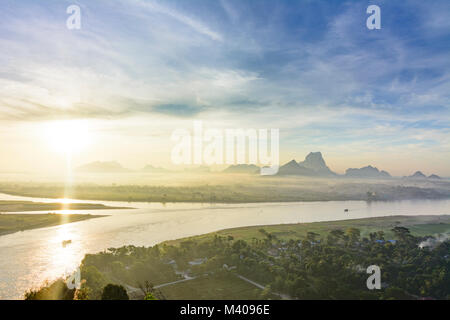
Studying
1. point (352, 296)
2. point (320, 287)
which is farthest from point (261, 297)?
point (352, 296)

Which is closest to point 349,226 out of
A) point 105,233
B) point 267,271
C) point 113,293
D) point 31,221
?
point 267,271

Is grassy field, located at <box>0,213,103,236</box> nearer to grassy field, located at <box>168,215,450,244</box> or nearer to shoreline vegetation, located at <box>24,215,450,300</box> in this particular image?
grassy field, located at <box>168,215,450,244</box>

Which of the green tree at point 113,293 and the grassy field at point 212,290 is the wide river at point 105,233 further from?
the green tree at point 113,293

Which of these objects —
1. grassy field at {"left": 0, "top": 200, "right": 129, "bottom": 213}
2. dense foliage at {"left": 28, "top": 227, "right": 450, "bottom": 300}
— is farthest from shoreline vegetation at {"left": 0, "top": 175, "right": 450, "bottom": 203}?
dense foliage at {"left": 28, "top": 227, "right": 450, "bottom": 300}

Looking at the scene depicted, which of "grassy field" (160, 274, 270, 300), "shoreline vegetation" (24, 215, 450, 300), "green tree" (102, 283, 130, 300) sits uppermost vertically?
"green tree" (102, 283, 130, 300)

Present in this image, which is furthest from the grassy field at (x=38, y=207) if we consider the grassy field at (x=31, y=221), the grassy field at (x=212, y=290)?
the grassy field at (x=212, y=290)
